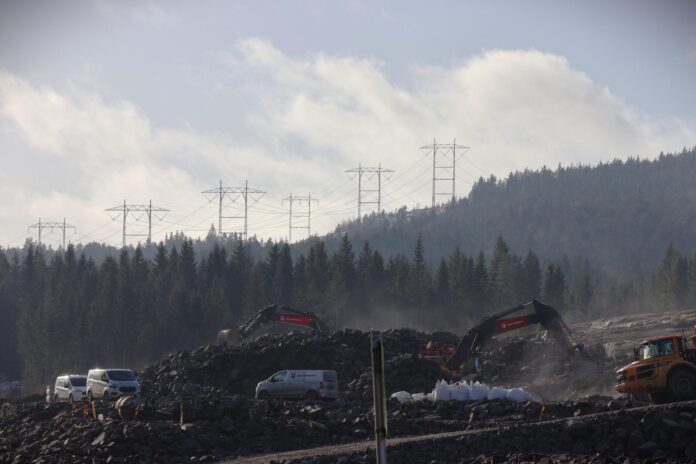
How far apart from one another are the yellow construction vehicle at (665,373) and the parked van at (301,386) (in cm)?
1695

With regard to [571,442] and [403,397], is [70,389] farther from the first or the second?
[571,442]

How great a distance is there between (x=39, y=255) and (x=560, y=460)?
134 metres

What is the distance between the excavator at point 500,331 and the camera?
204 feet

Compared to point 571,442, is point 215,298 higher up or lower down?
higher up

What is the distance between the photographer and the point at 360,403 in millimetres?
52594

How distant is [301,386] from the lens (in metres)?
56.6

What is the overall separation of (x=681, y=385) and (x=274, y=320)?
141ft

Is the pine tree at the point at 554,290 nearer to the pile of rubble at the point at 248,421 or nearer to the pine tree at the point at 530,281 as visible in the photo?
the pine tree at the point at 530,281

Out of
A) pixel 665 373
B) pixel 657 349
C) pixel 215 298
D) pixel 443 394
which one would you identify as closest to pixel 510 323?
pixel 443 394

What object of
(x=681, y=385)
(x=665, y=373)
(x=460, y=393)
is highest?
(x=665, y=373)

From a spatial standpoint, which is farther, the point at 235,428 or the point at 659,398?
the point at 659,398

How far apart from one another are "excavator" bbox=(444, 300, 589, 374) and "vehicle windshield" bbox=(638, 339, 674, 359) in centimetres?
1833

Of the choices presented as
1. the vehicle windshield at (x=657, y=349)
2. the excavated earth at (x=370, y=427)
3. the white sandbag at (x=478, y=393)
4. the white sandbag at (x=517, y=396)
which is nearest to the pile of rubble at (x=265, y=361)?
the excavated earth at (x=370, y=427)

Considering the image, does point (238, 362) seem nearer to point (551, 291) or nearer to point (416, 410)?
point (416, 410)
